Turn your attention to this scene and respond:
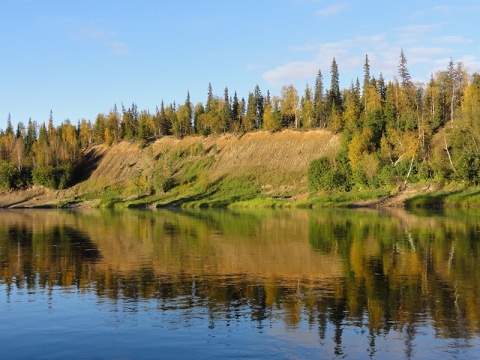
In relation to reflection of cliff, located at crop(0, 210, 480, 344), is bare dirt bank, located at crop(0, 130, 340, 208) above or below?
above

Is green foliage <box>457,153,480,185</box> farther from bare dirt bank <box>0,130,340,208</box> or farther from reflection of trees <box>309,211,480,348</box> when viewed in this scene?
reflection of trees <box>309,211,480,348</box>

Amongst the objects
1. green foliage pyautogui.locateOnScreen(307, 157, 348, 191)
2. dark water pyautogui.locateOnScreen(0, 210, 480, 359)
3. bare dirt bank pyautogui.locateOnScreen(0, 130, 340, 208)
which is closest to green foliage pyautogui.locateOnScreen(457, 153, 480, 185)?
green foliage pyautogui.locateOnScreen(307, 157, 348, 191)

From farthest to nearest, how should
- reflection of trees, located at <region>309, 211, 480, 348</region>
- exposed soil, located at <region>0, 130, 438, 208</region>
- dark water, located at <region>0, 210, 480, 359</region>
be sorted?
1. exposed soil, located at <region>0, 130, 438, 208</region>
2. reflection of trees, located at <region>309, 211, 480, 348</region>
3. dark water, located at <region>0, 210, 480, 359</region>

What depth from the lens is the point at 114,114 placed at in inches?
7229

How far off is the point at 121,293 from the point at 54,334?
17.2 feet

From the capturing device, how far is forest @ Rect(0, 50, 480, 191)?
307 feet

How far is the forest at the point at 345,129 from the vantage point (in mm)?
93688

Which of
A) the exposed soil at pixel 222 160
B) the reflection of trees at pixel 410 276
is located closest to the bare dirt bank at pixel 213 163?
the exposed soil at pixel 222 160

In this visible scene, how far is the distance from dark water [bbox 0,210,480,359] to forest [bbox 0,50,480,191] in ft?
202

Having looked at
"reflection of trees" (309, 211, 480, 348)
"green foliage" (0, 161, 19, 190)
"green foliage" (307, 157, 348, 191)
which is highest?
"green foliage" (0, 161, 19, 190)

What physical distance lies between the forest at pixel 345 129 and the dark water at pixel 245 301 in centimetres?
6163

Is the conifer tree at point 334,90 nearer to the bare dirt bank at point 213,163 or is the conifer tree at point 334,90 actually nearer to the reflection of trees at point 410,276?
the bare dirt bank at point 213,163

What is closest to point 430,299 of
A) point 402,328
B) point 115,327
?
point 402,328

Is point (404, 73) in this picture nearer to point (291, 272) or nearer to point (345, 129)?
point (345, 129)
